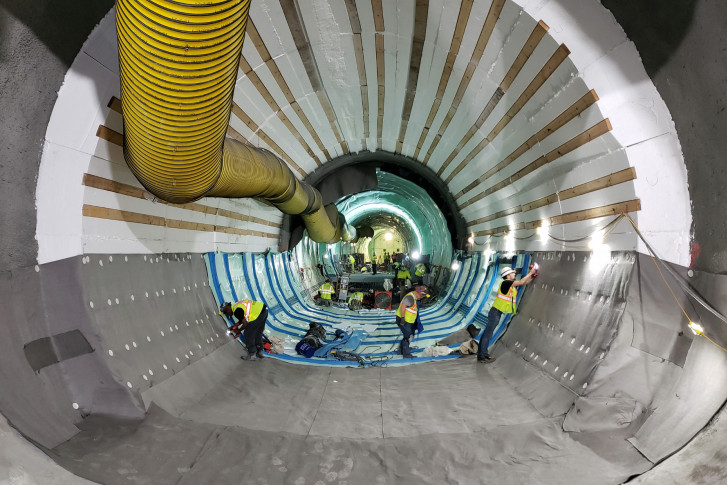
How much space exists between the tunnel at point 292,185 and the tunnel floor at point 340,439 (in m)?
0.02

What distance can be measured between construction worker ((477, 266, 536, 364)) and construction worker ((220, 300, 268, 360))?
10.7ft

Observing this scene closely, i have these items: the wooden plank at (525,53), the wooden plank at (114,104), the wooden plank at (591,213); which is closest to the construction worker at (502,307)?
the wooden plank at (591,213)

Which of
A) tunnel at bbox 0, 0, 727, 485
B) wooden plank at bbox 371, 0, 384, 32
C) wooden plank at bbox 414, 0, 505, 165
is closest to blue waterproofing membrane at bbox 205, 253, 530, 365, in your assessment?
tunnel at bbox 0, 0, 727, 485

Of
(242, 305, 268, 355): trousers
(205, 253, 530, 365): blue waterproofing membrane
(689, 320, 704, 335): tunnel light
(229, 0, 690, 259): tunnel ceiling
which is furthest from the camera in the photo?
(205, 253, 530, 365): blue waterproofing membrane

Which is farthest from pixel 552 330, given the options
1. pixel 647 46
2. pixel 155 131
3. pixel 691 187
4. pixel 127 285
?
pixel 127 285

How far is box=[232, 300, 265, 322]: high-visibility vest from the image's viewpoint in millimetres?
5318

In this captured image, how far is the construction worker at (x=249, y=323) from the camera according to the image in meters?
5.29

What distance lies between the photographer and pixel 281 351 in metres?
6.03

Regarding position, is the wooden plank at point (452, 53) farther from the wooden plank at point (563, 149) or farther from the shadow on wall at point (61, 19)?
the shadow on wall at point (61, 19)

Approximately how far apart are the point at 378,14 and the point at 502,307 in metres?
4.20

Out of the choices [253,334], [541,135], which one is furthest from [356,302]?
[541,135]

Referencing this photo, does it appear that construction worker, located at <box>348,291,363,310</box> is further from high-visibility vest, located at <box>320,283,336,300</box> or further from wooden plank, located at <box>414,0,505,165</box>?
wooden plank, located at <box>414,0,505,165</box>

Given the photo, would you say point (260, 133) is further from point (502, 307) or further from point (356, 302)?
point (356, 302)

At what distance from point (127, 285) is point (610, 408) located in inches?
181
